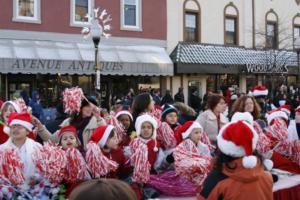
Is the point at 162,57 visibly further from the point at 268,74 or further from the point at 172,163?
the point at 172,163

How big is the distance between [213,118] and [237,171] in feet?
10.6

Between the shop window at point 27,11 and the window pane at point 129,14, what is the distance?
12.7ft

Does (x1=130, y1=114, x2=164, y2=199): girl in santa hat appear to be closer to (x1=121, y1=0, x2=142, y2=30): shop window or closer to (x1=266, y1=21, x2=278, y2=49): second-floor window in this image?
(x1=121, y1=0, x2=142, y2=30): shop window

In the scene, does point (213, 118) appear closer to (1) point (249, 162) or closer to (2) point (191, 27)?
(1) point (249, 162)

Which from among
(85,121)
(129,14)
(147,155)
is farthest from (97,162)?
(129,14)

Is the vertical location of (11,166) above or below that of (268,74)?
below

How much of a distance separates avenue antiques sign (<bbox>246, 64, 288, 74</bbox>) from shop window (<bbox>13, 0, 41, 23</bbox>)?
395 inches

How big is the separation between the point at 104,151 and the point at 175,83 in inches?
649

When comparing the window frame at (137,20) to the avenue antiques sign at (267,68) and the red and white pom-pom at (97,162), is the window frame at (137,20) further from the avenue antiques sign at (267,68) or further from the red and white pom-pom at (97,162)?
the red and white pom-pom at (97,162)

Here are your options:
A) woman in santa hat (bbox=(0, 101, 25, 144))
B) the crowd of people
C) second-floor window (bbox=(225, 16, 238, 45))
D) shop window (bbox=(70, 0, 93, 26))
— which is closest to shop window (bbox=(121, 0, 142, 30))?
shop window (bbox=(70, 0, 93, 26))

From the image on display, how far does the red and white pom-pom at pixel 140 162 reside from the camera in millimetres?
4746

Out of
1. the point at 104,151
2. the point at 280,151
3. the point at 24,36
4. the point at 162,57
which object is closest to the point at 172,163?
the point at 104,151

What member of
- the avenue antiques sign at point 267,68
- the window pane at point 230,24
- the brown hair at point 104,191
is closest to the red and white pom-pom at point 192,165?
the brown hair at point 104,191

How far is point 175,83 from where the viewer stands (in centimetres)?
2117
